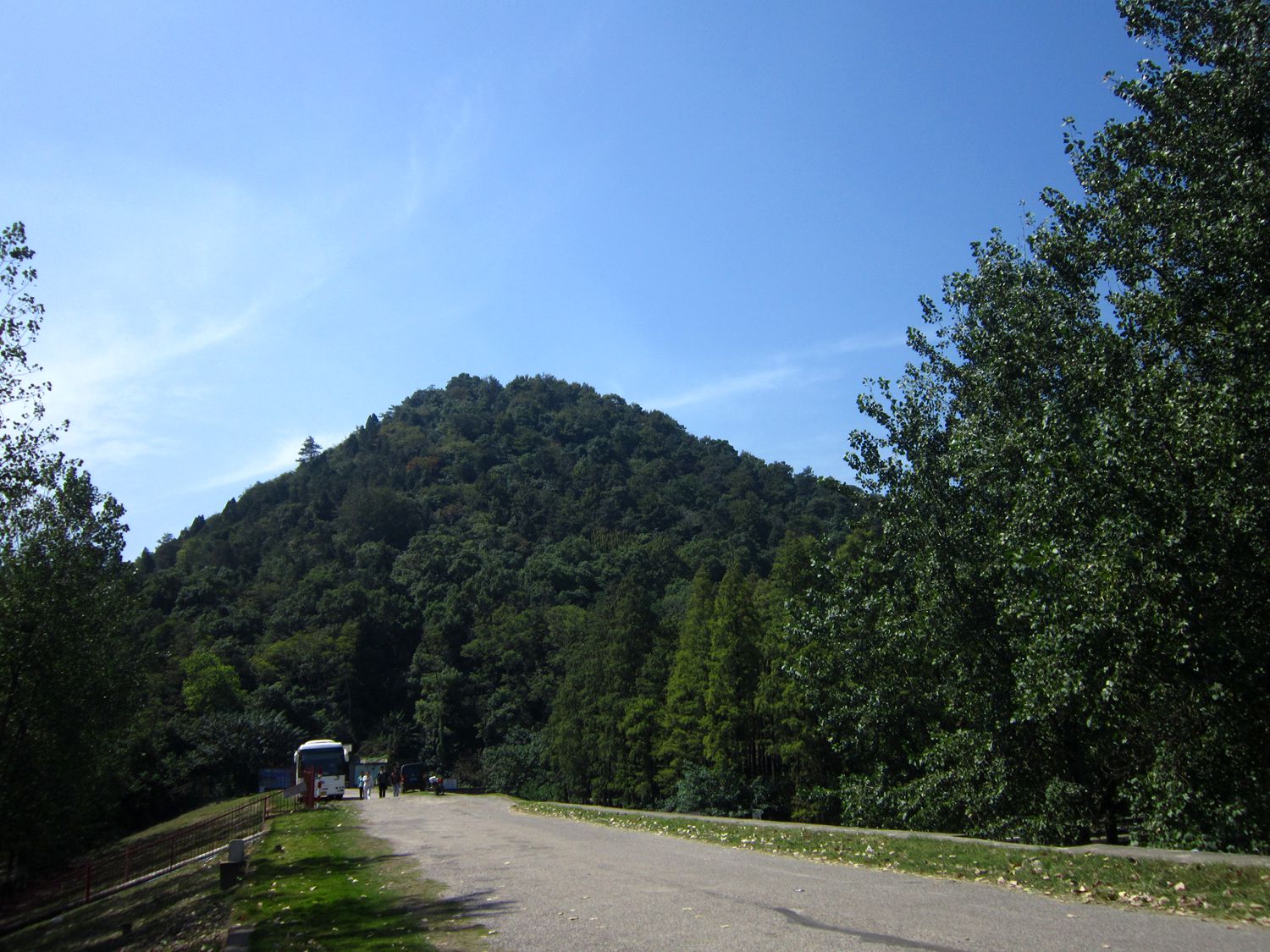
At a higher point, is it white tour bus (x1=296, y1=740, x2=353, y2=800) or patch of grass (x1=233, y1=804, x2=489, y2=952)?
patch of grass (x1=233, y1=804, x2=489, y2=952)

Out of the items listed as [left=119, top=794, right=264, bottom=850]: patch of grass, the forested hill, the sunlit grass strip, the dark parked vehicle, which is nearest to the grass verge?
the sunlit grass strip

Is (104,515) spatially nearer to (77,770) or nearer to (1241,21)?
(77,770)

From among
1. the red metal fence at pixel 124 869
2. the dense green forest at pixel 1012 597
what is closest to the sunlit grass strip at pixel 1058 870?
the dense green forest at pixel 1012 597

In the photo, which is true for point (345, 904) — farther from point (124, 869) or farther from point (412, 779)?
point (412, 779)

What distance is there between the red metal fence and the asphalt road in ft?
48.5

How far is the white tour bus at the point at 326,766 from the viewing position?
48531mm

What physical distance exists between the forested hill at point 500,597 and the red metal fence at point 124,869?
11059mm

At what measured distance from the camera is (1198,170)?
47.4 ft

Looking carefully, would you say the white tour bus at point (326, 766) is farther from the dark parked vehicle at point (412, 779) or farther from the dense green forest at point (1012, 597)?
the dark parked vehicle at point (412, 779)

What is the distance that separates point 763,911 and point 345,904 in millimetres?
6149

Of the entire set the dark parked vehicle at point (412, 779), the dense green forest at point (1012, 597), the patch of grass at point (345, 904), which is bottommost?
the dark parked vehicle at point (412, 779)

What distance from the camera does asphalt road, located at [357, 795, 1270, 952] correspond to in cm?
821

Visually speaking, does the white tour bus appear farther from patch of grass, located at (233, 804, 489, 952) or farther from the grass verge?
patch of grass, located at (233, 804, 489, 952)

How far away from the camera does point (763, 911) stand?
32.6ft
